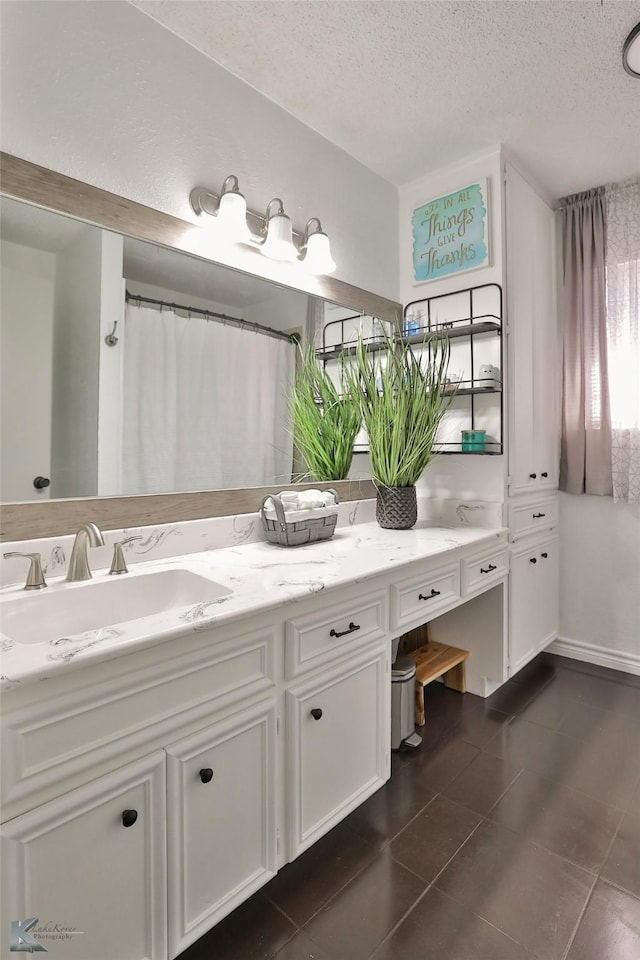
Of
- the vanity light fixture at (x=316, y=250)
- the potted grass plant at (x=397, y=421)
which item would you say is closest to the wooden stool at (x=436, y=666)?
the potted grass plant at (x=397, y=421)

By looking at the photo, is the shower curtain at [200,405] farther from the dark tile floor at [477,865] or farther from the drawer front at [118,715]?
the dark tile floor at [477,865]

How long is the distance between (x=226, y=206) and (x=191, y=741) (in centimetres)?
155

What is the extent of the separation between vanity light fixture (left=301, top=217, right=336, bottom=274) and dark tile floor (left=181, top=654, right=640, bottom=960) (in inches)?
75.7

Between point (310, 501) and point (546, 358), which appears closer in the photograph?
point (310, 501)

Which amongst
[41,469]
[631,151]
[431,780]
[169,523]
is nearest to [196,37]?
[41,469]

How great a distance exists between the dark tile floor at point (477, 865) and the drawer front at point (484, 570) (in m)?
0.61

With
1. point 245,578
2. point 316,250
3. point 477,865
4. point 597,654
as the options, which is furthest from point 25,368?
point 597,654

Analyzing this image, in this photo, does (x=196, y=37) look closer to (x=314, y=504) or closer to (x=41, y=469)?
(x=41, y=469)

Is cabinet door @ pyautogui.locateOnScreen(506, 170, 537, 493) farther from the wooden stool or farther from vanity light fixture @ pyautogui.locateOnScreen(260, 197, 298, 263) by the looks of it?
Result: vanity light fixture @ pyautogui.locateOnScreen(260, 197, 298, 263)

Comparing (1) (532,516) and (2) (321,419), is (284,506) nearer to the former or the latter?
(2) (321,419)

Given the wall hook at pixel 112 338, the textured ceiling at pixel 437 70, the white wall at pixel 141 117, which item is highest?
the textured ceiling at pixel 437 70

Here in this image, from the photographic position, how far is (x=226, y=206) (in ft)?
Answer: 5.16

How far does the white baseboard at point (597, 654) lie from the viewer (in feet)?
8.10

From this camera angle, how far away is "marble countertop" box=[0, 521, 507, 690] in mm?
802
